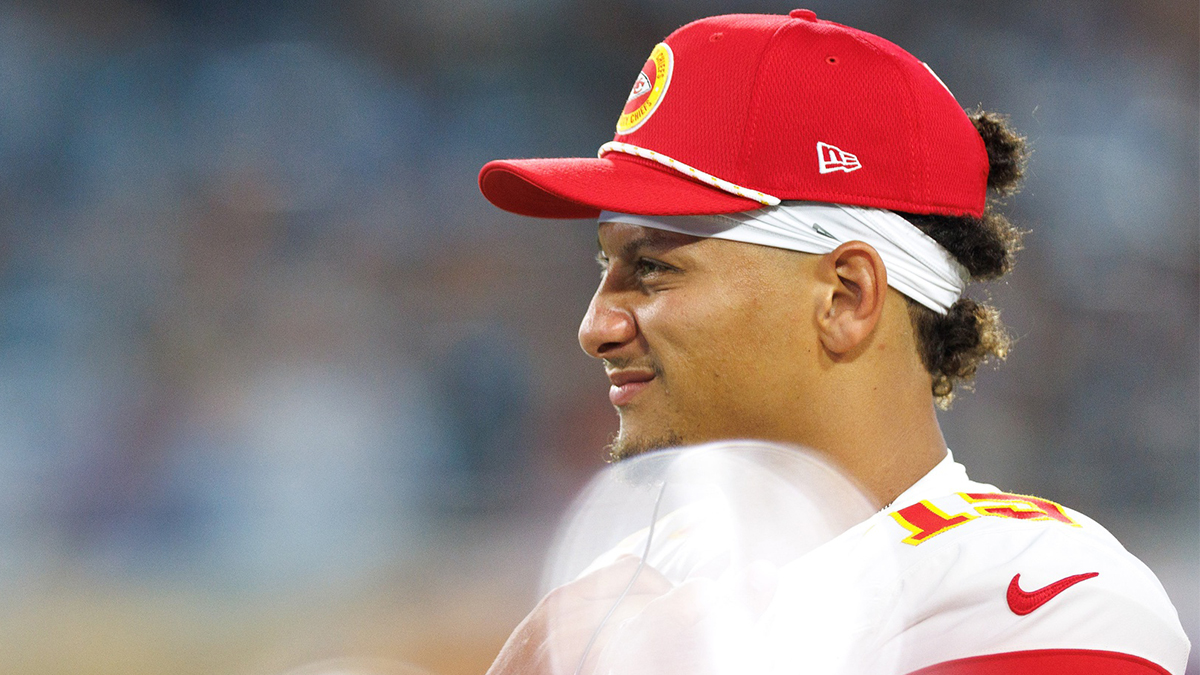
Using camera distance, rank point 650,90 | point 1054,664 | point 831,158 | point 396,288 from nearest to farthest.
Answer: point 1054,664 < point 831,158 < point 650,90 < point 396,288

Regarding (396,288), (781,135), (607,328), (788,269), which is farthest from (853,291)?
(396,288)

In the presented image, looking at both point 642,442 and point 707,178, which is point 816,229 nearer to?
point 707,178

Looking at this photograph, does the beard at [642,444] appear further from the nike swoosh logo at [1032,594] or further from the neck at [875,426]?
the nike swoosh logo at [1032,594]

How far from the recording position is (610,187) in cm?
137

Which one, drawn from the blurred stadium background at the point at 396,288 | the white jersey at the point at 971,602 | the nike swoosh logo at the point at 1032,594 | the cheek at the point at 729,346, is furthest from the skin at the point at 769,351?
the blurred stadium background at the point at 396,288

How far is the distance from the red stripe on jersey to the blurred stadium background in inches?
167

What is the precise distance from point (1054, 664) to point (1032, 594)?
0.07m

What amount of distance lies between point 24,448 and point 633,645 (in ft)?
16.3

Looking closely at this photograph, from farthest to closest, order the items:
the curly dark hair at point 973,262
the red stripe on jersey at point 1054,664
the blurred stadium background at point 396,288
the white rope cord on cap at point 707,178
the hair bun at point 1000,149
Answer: the blurred stadium background at point 396,288, the hair bun at point 1000,149, the curly dark hair at point 973,262, the white rope cord on cap at point 707,178, the red stripe on jersey at point 1054,664

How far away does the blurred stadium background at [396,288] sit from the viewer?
17.3 ft

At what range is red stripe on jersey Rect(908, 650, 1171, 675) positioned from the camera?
106 cm

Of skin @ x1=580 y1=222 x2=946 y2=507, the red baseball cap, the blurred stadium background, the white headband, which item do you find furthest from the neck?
the blurred stadium background

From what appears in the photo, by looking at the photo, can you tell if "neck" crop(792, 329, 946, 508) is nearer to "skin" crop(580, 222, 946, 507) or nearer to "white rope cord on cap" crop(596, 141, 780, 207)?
"skin" crop(580, 222, 946, 507)

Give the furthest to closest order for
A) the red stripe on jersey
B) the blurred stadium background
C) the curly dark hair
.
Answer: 1. the blurred stadium background
2. the curly dark hair
3. the red stripe on jersey
